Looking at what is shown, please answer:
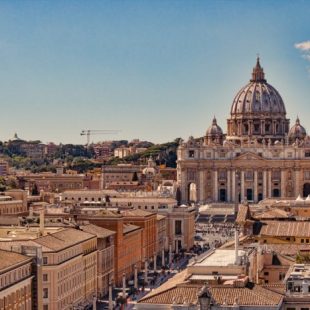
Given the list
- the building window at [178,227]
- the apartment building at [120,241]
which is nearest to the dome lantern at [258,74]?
the building window at [178,227]

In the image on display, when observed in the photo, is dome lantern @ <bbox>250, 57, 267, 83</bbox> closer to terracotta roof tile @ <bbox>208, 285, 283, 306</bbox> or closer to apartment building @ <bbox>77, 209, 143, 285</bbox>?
apartment building @ <bbox>77, 209, 143, 285</bbox>

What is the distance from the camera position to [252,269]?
47688 mm

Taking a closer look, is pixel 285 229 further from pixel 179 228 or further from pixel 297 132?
pixel 297 132

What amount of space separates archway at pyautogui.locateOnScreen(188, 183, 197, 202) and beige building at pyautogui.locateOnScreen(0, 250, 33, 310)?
113 m

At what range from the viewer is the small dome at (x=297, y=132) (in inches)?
7037

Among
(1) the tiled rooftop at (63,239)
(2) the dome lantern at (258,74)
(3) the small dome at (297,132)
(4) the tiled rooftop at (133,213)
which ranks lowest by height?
(1) the tiled rooftop at (63,239)

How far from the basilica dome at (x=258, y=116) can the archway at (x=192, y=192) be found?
17.6 m

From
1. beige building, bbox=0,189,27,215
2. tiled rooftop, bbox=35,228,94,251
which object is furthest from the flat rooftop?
beige building, bbox=0,189,27,215

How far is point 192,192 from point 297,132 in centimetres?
2089

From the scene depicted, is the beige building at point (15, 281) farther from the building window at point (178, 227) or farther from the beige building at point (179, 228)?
the building window at point (178, 227)

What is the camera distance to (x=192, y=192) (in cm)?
16600

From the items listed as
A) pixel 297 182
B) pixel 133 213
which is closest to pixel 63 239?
pixel 133 213

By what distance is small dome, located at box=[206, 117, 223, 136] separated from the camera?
18312 centimetres

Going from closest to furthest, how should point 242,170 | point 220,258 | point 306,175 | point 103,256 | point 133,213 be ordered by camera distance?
point 220,258, point 103,256, point 133,213, point 306,175, point 242,170
